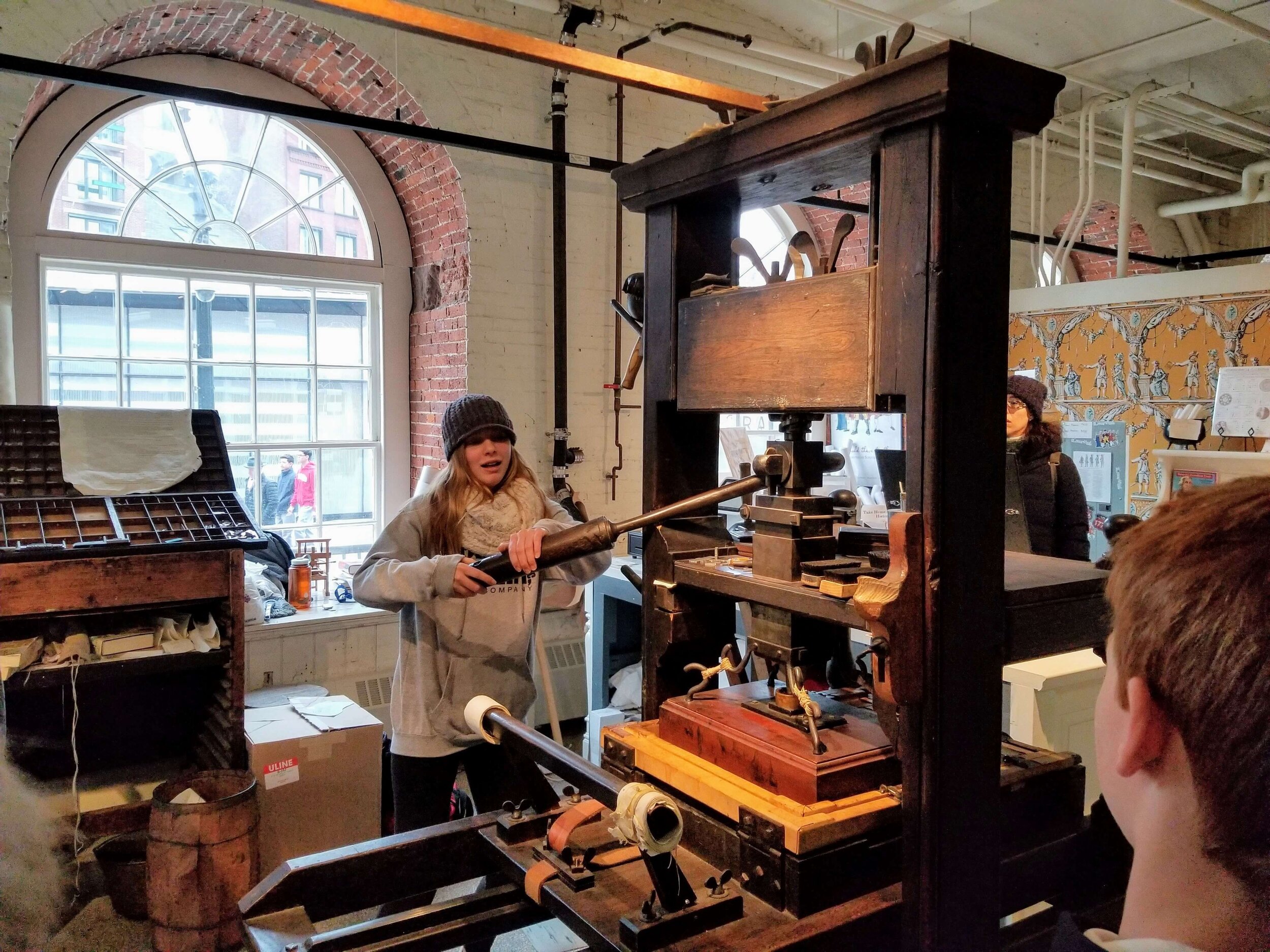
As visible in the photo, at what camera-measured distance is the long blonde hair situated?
2475 mm

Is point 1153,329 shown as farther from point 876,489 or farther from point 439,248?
point 439,248

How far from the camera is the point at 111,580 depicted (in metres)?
2.45

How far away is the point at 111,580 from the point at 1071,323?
509cm

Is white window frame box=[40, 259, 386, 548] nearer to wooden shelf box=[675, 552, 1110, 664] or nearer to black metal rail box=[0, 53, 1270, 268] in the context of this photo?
black metal rail box=[0, 53, 1270, 268]

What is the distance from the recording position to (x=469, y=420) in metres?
2.50

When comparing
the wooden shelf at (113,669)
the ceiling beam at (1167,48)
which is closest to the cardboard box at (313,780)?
the wooden shelf at (113,669)

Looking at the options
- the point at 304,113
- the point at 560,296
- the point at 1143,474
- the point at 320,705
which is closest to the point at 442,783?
the point at 320,705

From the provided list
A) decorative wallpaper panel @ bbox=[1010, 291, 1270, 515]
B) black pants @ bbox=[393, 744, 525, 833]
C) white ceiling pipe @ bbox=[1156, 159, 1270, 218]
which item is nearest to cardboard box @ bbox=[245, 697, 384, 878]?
black pants @ bbox=[393, 744, 525, 833]

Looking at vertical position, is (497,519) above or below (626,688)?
above

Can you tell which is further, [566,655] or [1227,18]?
[566,655]

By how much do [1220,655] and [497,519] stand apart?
6.72 ft

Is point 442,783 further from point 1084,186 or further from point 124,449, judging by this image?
point 1084,186

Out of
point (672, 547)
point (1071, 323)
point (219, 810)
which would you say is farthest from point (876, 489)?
point (672, 547)

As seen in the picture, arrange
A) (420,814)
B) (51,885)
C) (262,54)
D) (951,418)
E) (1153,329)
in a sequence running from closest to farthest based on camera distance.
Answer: (951,418)
(420,814)
(51,885)
(262,54)
(1153,329)
